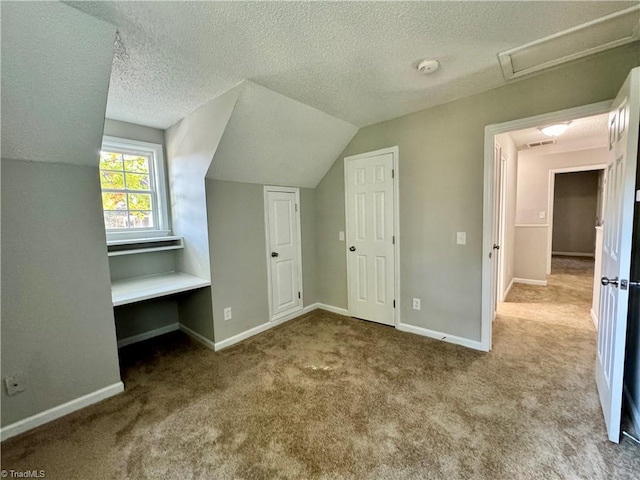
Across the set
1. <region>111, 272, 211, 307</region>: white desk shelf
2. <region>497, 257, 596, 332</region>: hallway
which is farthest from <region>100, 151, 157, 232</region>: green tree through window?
<region>497, 257, 596, 332</region>: hallway

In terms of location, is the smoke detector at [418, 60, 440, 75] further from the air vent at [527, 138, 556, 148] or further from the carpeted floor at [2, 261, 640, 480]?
the air vent at [527, 138, 556, 148]

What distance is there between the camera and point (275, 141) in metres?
2.74

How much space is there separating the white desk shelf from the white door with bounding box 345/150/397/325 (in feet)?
5.84

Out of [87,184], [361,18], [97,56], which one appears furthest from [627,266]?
[87,184]

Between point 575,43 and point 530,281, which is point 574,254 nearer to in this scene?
point 530,281

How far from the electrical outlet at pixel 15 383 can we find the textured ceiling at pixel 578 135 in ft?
16.4

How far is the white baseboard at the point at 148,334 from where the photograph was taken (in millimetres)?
2918

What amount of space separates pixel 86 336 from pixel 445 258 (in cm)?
312

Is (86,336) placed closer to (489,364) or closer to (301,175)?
(301,175)

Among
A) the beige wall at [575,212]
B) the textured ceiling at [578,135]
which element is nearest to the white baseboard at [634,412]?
the textured ceiling at [578,135]

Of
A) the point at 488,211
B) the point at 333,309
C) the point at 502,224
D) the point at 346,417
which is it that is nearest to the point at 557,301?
the point at 502,224

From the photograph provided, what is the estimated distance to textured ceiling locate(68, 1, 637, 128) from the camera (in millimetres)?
1401

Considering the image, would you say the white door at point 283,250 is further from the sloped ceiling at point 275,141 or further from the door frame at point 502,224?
the door frame at point 502,224

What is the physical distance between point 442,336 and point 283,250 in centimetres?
203
